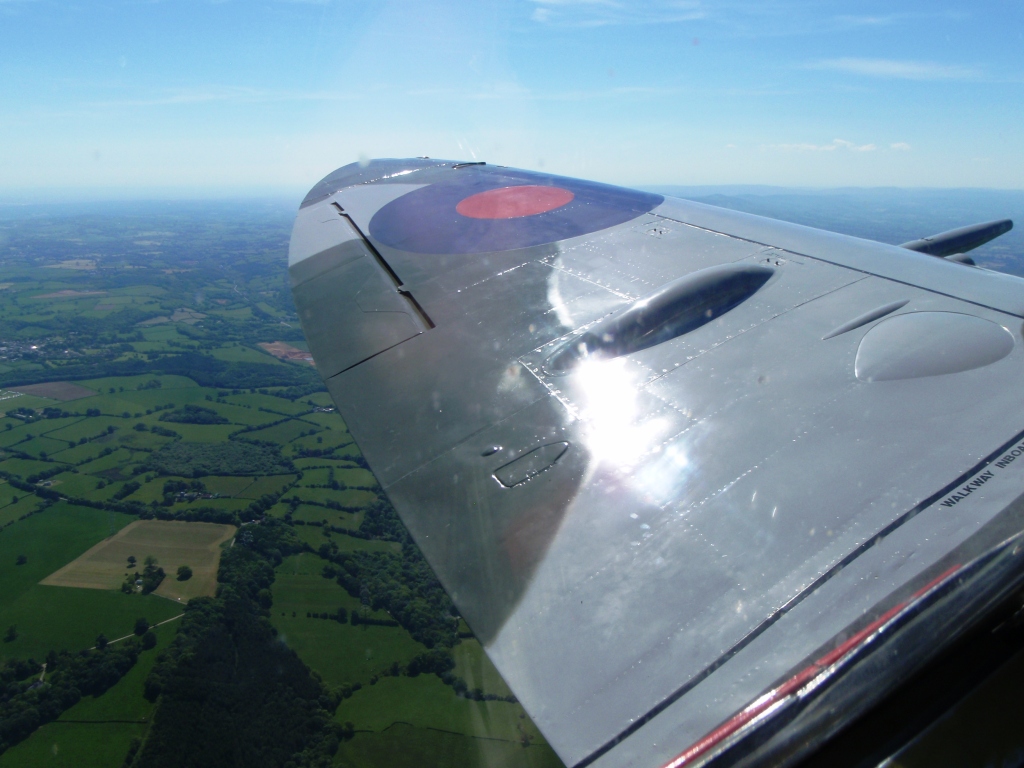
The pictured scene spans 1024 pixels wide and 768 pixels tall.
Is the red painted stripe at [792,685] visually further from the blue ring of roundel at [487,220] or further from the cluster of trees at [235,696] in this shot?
the cluster of trees at [235,696]

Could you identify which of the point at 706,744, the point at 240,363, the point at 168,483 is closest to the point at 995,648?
the point at 706,744

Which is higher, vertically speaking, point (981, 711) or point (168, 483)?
point (981, 711)

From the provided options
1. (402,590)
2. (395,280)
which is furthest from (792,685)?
(402,590)

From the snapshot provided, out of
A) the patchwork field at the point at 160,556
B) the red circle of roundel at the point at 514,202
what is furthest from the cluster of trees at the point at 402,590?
the red circle of roundel at the point at 514,202

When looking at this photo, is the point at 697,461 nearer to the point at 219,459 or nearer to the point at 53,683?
the point at 53,683

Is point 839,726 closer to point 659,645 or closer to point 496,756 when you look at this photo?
point 659,645

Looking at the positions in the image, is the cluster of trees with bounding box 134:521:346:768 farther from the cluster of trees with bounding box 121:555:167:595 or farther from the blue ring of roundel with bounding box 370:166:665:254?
the blue ring of roundel with bounding box 370:166:665:254
